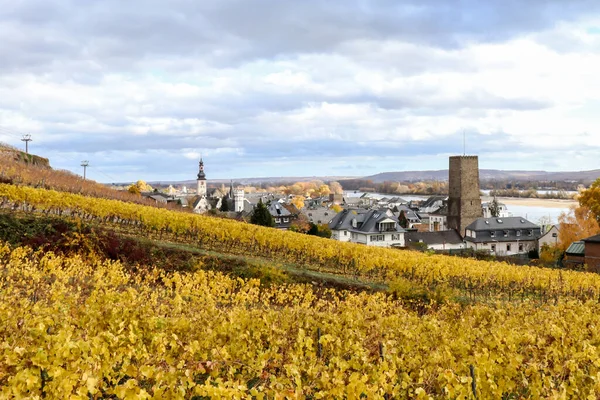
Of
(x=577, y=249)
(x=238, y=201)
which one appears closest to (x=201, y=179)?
(x=238, y=201)

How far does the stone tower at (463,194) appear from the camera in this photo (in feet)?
219

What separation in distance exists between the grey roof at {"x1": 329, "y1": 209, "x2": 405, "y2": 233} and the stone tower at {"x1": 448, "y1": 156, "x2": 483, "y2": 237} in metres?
9.53

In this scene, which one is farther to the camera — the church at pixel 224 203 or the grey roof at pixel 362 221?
the church at pixel 224 203

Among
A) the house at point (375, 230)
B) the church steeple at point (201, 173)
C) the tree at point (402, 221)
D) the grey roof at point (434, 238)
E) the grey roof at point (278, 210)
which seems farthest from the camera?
the church steeple at point (201, 173)

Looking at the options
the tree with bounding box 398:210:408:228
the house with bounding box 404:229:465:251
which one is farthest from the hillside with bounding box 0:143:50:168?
the tree with bounding box 398:210:408:228

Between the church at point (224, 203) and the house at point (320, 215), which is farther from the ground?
the church at point (224, 203)

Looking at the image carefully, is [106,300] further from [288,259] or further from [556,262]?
[556,262]

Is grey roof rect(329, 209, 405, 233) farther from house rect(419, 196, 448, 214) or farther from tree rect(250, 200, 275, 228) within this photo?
house rect(419, 196, 448, 214)

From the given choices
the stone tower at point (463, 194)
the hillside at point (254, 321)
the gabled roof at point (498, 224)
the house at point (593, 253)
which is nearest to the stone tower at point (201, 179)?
the stone tower at point (463, 194)

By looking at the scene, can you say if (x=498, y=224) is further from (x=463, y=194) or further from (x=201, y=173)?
(x=201, y=173)

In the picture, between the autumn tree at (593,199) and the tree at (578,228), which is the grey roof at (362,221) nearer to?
the tree at (578,228)

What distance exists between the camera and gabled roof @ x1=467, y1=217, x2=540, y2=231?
61.2 m

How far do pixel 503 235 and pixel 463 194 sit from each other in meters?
8.65

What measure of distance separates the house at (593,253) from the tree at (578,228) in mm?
9614
